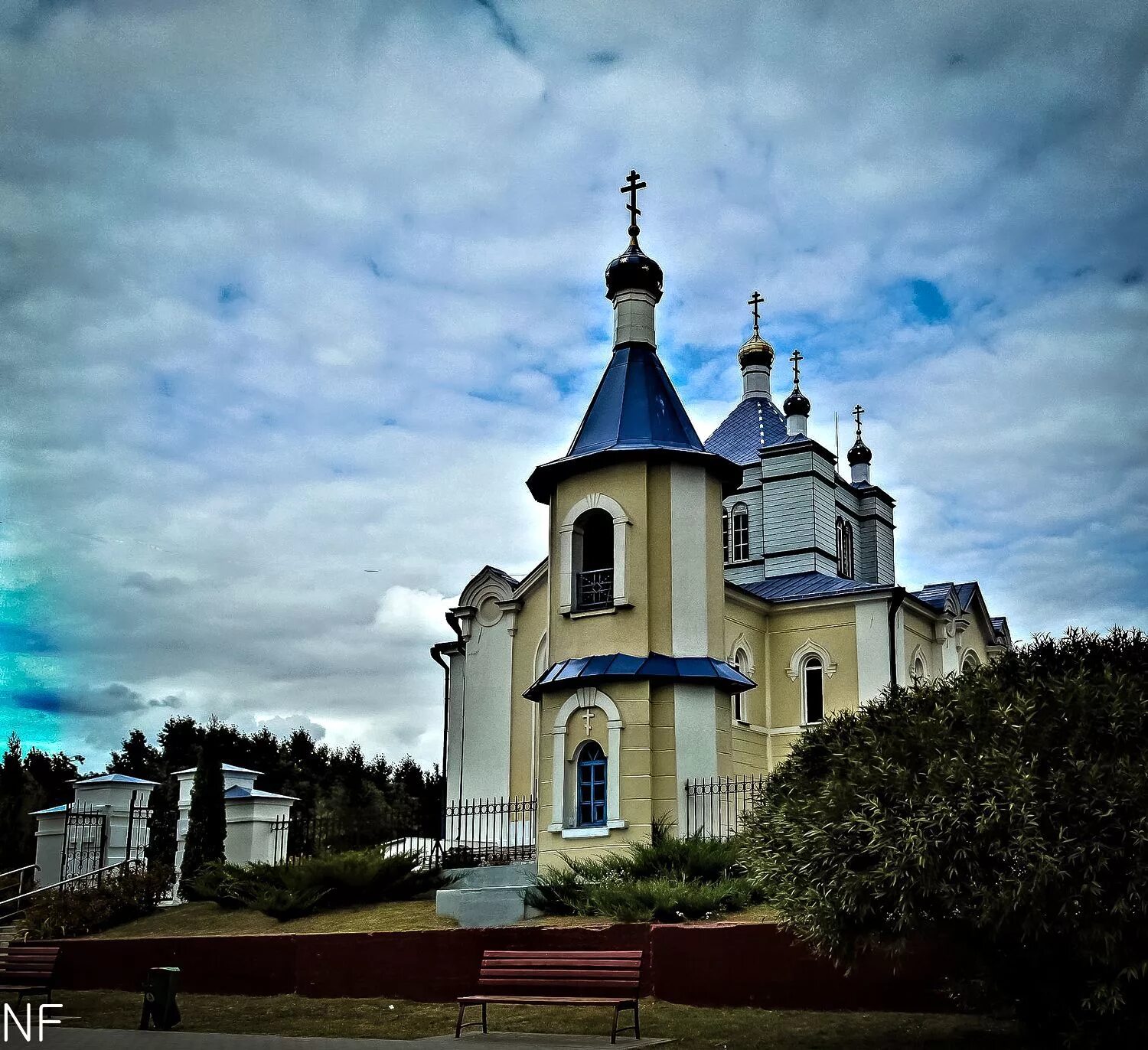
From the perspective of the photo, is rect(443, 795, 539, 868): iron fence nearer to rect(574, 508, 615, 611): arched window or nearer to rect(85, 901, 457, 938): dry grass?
rect(85, 901, 457, 938): dry grass

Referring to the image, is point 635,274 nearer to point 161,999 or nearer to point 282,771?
point 161,999

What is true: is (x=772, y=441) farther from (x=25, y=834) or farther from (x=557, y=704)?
(x=25, y=834)

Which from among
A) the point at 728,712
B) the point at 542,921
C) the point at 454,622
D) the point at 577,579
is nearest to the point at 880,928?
the point at 542,921

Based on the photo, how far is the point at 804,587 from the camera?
2658 cm

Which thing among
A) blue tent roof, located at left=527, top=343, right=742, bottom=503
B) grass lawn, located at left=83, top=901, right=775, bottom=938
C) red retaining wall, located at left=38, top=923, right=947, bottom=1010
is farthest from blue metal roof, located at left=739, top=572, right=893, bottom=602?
red retaining wall, located at left=38, top=923, right=947, bottom=1010

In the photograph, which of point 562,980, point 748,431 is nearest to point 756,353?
point 748,431

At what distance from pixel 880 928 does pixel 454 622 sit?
18389 mm

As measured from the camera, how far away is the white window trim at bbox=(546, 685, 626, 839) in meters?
18.3

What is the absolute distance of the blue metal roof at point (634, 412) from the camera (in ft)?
66.4

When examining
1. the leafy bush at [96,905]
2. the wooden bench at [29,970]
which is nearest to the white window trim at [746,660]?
the leafy bush at [96,905]

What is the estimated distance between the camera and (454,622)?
27.2 meters

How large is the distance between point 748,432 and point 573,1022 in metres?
22.0

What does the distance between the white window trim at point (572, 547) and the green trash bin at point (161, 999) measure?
29.3 feet

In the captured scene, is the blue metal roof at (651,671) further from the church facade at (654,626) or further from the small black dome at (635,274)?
the small black dome at (635,274)
